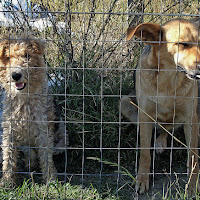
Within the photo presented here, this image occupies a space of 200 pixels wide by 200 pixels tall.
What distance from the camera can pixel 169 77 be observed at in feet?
10.2

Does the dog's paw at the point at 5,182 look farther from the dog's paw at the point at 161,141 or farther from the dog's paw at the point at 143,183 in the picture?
the dog's paw at the point at 161,141

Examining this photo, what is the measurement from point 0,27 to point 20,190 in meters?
3.03

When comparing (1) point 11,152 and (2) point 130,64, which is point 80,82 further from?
(1) point 11,152

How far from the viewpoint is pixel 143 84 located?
3227 millimetres

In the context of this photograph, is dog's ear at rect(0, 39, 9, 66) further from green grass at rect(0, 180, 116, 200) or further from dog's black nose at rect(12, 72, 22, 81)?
green grass at rect(0, 180, 116, 200)

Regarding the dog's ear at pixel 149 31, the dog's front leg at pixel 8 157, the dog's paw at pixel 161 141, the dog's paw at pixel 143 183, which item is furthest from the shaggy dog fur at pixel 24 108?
the dog's paw at pixel 161 141

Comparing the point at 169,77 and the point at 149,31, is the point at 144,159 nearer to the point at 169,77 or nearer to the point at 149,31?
the point at 169,77

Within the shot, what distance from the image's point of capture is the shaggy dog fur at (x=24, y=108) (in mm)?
3076

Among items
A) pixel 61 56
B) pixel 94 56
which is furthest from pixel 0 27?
pixel 94 56

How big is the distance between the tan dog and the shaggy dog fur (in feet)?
3.53

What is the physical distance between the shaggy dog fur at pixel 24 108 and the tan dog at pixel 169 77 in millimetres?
1075

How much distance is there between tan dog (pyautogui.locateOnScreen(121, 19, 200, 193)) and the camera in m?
2.63

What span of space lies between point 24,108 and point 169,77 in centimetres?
162

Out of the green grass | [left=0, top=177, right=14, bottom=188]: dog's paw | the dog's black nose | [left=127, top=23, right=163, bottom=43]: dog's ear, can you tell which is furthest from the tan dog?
[left=0, top=177, right=14, bottom=188]: dog's paw
